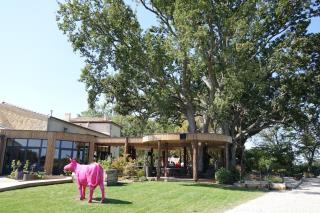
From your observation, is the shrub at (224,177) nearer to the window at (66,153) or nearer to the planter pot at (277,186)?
the planter pot at (277,186)

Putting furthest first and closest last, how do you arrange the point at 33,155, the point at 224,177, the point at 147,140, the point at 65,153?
the point at 65,153, the point at 33,155, the point at 147,140, the point at 224,177

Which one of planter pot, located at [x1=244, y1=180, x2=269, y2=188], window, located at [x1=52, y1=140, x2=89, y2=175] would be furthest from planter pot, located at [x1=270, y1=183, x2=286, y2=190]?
window, located at [x1=52, y1=140, x2=89, y2=175]

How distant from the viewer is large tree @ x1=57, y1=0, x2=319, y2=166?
76.1 ft

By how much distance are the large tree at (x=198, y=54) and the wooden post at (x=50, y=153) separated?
424 cm

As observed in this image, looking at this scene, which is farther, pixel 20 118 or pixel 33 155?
pixel 20 118

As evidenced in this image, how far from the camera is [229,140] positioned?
24375 mm

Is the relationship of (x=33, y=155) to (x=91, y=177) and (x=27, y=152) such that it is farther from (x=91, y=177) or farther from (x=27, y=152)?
(x=91, y=177)

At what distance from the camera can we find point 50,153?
26797 millimetres

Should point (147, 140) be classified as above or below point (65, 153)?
above

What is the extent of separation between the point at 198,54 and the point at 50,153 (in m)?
13.9

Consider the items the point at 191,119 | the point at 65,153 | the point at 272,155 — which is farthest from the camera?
the point at 272,155

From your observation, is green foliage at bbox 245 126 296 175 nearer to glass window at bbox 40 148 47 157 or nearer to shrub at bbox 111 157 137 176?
shrub at bbox 111 157 137 176

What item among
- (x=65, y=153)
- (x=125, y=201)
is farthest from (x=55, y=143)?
(x=125, y=201)

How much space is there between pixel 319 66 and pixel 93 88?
19272 mm
